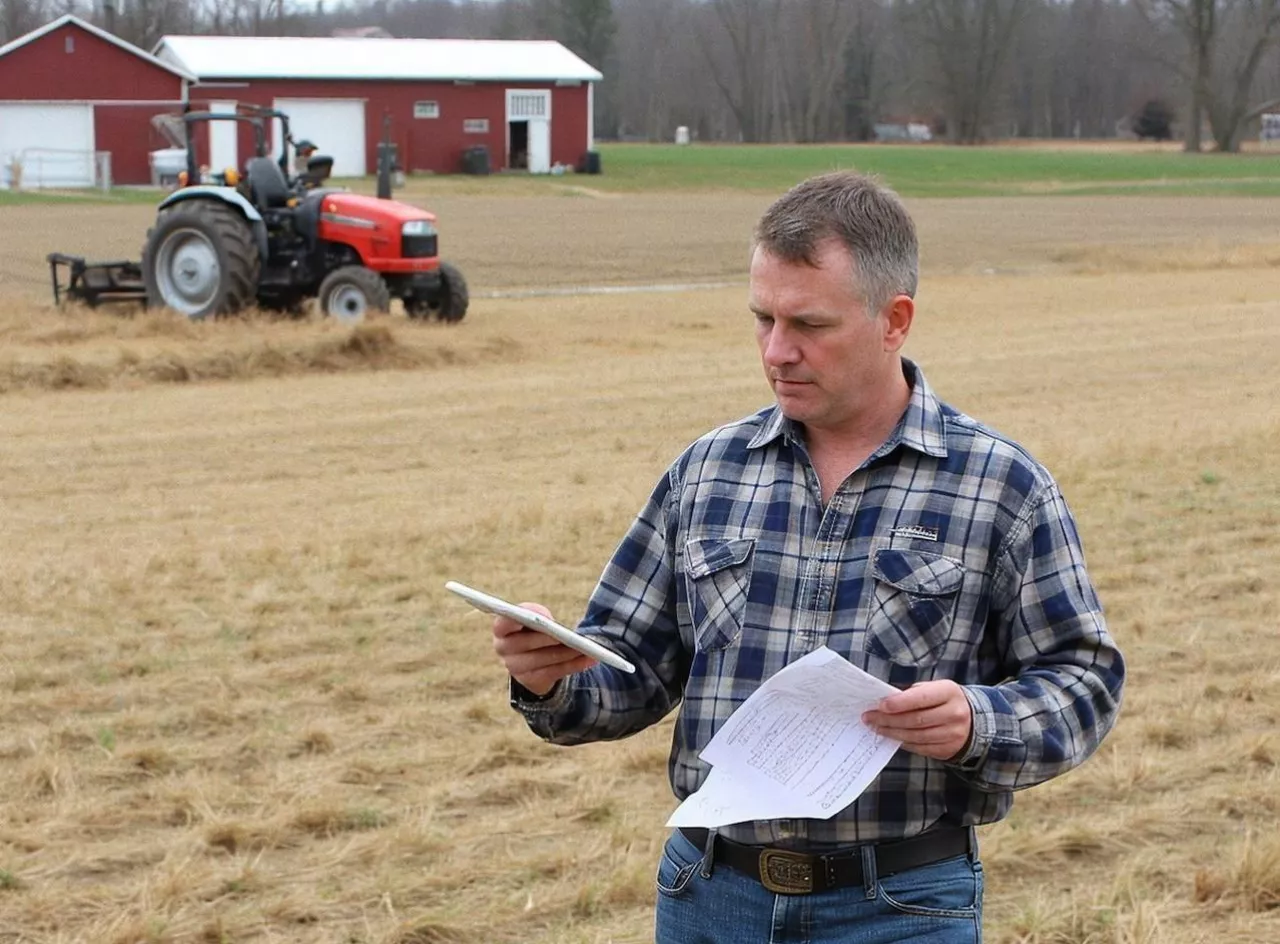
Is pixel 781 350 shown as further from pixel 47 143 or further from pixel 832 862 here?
pixel 47 143

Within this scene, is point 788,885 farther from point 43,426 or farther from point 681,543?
point 43,426

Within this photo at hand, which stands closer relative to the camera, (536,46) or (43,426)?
(43,426)

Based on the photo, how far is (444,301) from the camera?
16422mm

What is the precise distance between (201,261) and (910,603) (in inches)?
538

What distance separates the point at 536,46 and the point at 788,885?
193ft

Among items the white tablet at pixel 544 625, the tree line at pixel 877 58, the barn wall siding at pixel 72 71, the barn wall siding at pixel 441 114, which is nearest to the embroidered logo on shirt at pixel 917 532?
→ the white tablet at pixel 544 625

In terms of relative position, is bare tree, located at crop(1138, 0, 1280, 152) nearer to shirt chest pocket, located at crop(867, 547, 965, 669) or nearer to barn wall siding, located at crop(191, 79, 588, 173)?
barn wall siding, located at crop(191, 79, 588, 173)

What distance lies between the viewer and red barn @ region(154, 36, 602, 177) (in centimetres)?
5347

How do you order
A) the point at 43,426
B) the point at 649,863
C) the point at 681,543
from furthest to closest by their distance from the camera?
the point at 43,426 → the point at 649,863 → the point at 681,543

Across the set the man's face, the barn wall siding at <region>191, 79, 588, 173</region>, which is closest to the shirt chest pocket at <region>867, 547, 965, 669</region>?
the man's face

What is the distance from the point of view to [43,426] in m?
11.1

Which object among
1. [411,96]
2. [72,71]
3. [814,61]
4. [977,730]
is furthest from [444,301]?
[814,61]

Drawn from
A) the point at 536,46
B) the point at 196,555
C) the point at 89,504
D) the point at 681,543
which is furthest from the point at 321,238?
the point at 536,46

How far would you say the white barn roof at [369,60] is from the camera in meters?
53.9
